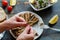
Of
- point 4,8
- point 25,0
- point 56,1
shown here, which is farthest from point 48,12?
point 4,8

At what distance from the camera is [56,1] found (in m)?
1.35

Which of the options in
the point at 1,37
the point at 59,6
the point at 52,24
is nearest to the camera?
the point at 1,37

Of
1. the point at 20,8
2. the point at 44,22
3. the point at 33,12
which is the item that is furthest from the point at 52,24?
the point at 20,8

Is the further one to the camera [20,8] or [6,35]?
[20,8]

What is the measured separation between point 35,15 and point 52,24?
0.14 m

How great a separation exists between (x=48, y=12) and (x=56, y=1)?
102 mm

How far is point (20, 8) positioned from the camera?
4.49 ft

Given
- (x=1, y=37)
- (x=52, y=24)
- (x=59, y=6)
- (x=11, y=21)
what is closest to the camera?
(x=11, y=21)

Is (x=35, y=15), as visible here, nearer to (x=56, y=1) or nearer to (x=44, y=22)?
(x=44, y=22)

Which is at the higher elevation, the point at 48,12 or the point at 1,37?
the point at 48,12

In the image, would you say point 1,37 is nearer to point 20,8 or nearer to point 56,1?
point 20,8

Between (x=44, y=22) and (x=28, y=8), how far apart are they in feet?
0.58

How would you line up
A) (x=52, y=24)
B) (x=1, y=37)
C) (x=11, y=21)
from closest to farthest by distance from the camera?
1. (x=11, y=21)
2. (x=1, y=37)
3. (x=52, y=24)

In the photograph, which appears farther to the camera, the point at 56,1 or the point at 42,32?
Answer: the point at 56,1
